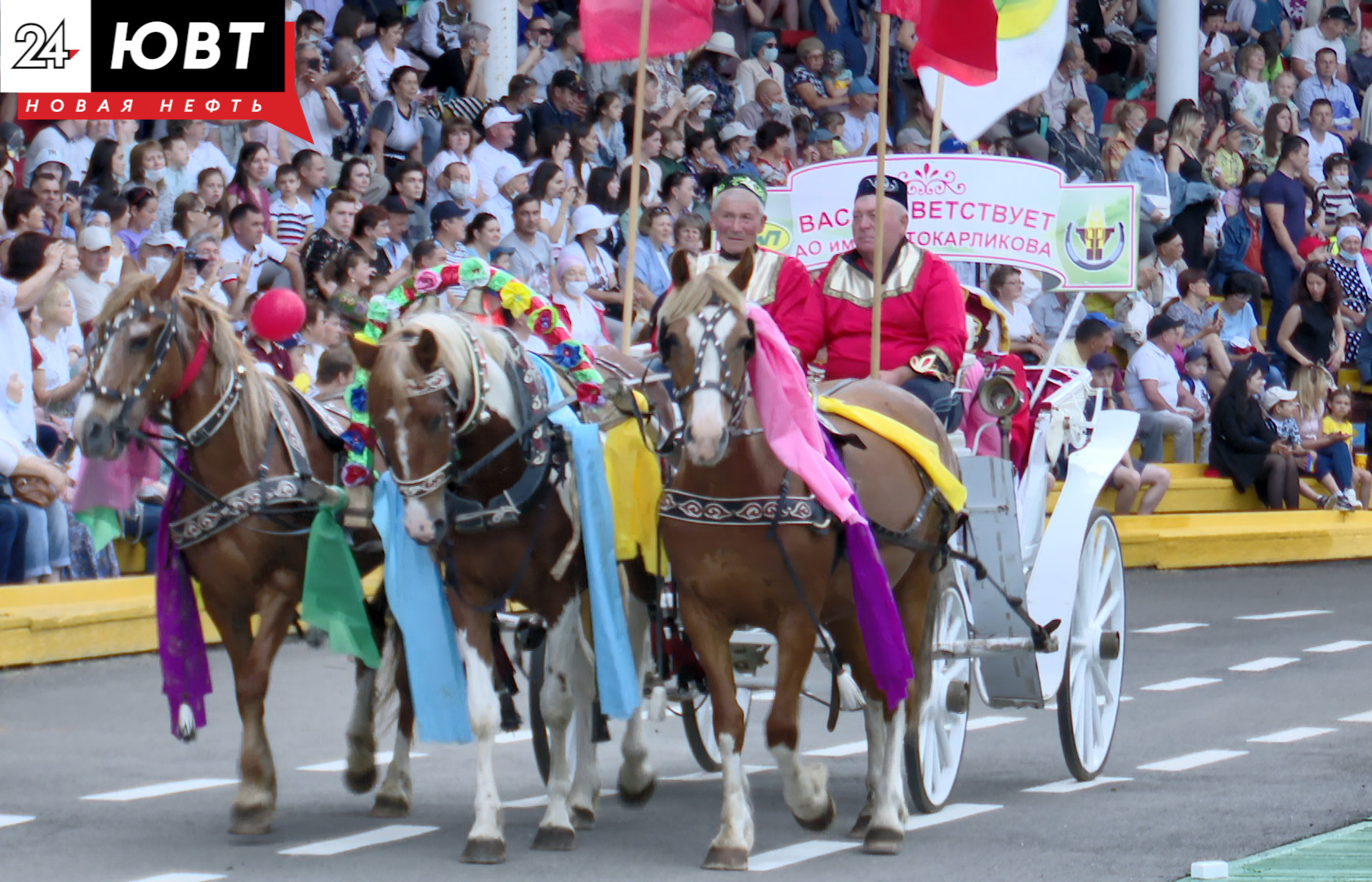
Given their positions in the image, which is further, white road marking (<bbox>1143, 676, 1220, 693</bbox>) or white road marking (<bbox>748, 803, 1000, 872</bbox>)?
white road marking (<bbox>1143, 676, 1220, 693</bbox>)

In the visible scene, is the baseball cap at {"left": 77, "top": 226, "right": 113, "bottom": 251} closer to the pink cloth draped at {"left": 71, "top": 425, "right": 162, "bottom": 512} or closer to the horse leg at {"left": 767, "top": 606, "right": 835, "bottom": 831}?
the pink cloth draped at {"left": 71, "top": 425, "right": 162, "bottom": 512}

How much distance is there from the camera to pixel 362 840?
782 cm

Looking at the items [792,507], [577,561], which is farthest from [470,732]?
[792,507]

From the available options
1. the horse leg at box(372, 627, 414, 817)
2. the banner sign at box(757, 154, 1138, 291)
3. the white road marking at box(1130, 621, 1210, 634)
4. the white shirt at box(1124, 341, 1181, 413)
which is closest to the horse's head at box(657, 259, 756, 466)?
the horse leg at box(372, 627, 414, 817)

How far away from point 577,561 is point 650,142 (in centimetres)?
1131

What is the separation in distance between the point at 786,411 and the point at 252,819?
8.02ft

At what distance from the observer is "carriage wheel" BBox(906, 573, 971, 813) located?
26.8 ft

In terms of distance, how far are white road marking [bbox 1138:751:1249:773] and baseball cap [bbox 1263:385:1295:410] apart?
10.3 m

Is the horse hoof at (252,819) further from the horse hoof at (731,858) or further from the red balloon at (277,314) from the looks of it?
the red balloon at (277,314)

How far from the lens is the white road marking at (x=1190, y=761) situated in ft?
30.7

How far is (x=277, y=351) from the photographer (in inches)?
485

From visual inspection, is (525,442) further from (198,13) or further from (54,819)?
(198,13)

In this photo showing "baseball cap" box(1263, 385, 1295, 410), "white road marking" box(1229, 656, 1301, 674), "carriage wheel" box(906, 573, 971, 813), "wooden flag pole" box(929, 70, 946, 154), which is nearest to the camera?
"carriage wheel" box(906, 573, 971, 813)

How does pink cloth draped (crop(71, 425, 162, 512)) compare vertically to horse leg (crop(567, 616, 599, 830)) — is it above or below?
above
